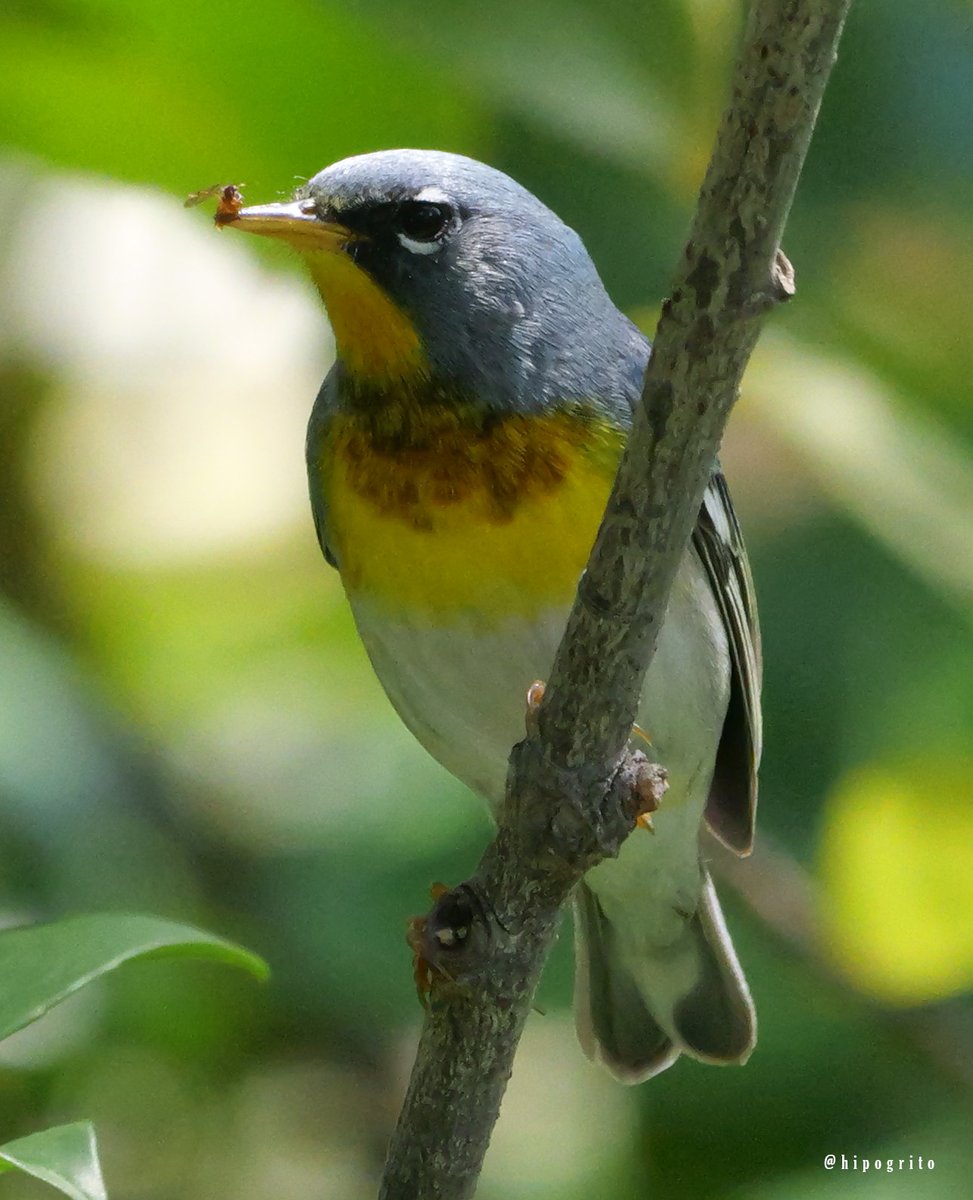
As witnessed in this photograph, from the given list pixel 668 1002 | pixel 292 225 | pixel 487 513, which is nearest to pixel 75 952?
pixel 487 513

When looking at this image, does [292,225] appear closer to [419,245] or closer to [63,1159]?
[419,245]

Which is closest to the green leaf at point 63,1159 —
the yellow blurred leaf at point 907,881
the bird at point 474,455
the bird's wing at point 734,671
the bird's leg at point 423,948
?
the bird's leg at point 423,948

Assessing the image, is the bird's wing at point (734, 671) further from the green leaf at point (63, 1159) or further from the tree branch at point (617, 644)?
the green leaf at point (63, 1159)

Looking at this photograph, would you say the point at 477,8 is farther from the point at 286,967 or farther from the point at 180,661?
the point at 286,967

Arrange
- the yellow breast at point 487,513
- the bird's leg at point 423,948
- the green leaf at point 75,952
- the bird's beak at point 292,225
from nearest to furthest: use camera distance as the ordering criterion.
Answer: the green leaf at point 75,952 < the bird's leg at point 423,948 < the bird's beak at point 292,225 < the yellow breast at point 487,513

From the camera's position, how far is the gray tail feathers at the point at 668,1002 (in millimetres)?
3148

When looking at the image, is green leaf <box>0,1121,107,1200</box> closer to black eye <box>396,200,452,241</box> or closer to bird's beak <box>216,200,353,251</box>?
bird's beak <box>216,200,353,251</box>

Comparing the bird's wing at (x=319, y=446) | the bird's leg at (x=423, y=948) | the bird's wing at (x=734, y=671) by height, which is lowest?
the bird's leg at (x=423, y=948)

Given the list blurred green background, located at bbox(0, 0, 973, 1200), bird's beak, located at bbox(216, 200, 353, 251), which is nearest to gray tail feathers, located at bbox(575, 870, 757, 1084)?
blurred green background, located at bbox(0, 0, 973, 1200)

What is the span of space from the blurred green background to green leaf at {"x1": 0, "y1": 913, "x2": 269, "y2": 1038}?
1.44 m

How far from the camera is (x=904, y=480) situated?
2.83 m

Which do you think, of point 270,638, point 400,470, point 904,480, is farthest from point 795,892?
point 400,470

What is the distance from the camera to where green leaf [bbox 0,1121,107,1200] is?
147 cm

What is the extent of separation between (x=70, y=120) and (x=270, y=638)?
3.85 ft
